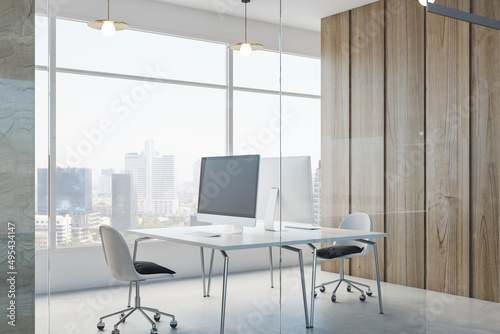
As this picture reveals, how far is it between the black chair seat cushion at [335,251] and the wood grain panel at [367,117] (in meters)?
0.07

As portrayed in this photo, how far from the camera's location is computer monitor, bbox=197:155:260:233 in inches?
106

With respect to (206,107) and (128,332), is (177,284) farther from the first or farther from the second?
(206,107)

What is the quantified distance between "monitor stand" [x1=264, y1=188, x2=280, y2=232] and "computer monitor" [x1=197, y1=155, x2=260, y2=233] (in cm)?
12

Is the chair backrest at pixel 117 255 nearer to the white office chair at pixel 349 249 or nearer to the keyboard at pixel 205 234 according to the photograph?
the keyboard at pixel 205 234

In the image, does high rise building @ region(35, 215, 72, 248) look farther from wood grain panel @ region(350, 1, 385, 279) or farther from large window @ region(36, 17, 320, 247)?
wood grain panel @ region(350, 1, 385, 279)

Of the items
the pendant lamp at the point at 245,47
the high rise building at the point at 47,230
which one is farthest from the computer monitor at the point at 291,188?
the high rise building at the point at 47,230

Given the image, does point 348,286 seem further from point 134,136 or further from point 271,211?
point 134,136

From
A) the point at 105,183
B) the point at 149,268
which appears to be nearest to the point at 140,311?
the point at 149,268

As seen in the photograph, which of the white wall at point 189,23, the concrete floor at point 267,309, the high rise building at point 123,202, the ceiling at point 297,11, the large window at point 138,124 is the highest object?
the ceiling at point 297,11

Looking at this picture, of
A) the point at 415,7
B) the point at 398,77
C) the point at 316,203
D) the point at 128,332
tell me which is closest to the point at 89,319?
the point at 128,332

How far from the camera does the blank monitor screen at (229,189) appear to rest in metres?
2.70

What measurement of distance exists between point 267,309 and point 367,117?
134 centimetres

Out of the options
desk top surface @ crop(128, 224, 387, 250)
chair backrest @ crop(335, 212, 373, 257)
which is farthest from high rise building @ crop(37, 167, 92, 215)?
chair backrest @ crop(335, 212, 373, 257)

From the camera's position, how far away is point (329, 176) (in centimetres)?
314
